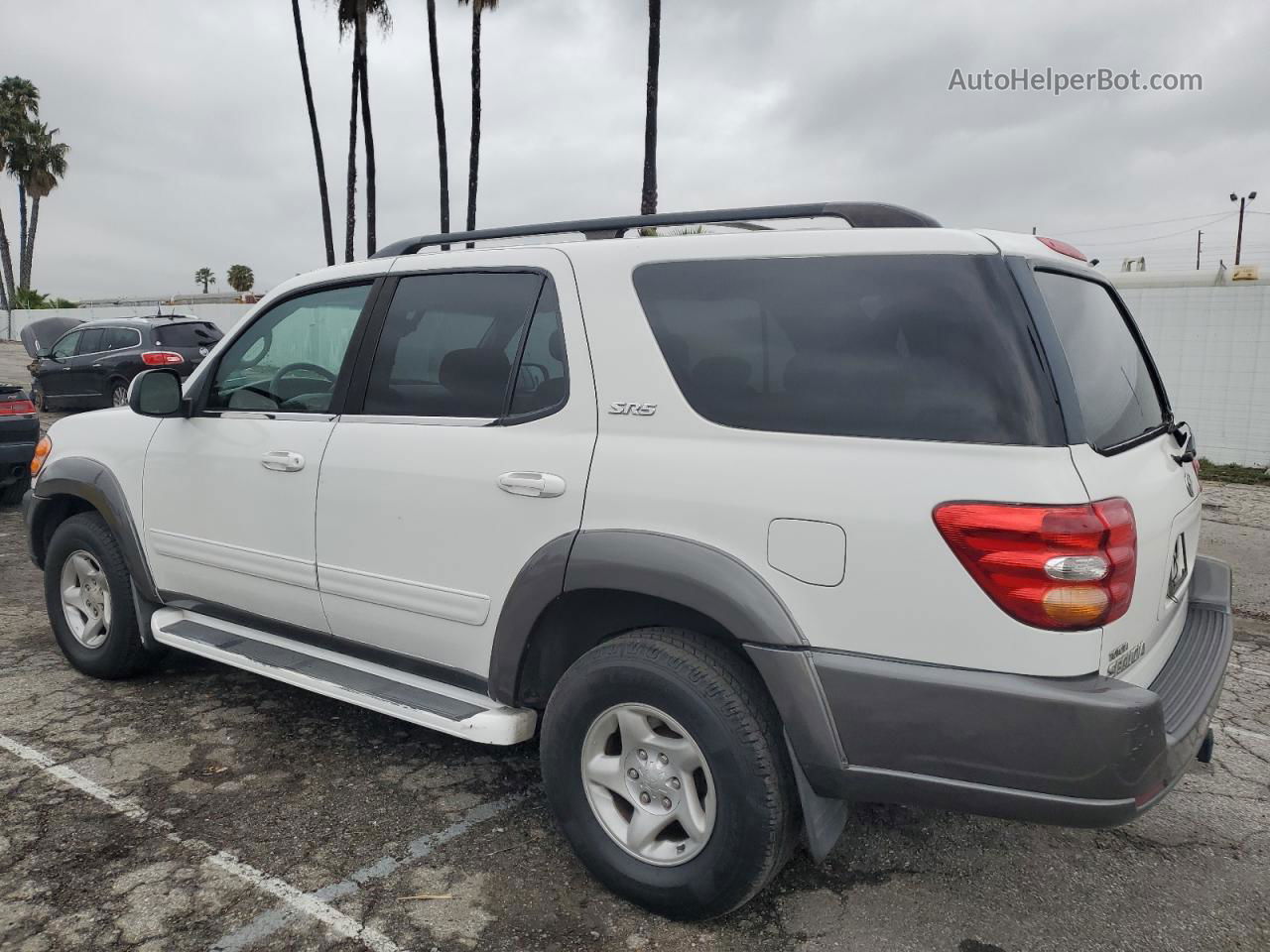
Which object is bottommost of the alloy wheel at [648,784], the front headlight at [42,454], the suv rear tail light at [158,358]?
the alloy wheel at [648,784]

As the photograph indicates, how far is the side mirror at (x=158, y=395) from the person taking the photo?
3.64 m

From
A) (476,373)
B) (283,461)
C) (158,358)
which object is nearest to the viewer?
(476,373)

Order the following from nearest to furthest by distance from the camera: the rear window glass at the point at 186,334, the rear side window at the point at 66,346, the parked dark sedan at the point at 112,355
→ the parked dark sedan at the point at 112,355, the rear window glass at the point at 186,334, the rear side window at the point at 66,346

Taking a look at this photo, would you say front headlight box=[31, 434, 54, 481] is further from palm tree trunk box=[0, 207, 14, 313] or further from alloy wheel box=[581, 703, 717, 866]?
palm tree trunk box=[0, 207, 14, 313]

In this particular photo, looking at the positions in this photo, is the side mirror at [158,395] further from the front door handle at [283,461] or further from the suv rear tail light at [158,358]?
the suv rear tail light at [158,358]

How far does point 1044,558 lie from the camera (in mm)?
2010

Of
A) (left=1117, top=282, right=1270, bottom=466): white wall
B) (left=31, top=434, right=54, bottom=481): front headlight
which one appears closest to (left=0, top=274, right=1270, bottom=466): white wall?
(left=1117, top=282, right=1270, bottom=466): white wall

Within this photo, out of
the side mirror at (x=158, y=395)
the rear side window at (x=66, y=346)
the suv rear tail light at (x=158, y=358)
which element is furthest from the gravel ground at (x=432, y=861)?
the rear side window at (x=66, y=346)

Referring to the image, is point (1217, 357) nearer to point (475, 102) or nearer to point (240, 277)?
point (475, 102)

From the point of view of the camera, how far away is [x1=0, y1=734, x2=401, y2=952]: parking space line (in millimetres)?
2484

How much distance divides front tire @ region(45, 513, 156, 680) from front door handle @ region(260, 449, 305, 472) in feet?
3.73

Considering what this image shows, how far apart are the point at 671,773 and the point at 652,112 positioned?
15398 millimetres

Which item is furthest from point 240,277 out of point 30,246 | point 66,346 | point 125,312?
point 66,346

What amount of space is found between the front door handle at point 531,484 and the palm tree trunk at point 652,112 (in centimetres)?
1411
